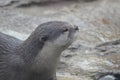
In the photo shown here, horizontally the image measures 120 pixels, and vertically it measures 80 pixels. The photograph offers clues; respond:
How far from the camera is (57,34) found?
4762 mm

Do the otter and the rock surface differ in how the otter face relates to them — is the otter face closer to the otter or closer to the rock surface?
the otter

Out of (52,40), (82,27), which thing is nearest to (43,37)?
(52,40)

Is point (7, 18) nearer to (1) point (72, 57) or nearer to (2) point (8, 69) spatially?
(1) point (72, 57)

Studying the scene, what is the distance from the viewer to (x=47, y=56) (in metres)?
4.76

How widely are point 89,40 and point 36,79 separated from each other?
198 centimetres

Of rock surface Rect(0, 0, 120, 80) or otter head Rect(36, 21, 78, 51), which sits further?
rock surface Rect(0, 0, 120, 80)

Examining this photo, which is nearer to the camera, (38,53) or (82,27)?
(38,53)

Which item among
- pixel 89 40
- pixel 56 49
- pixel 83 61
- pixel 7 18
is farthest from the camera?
pixel 7 18

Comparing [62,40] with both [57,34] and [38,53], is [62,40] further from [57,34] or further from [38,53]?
[38,53]

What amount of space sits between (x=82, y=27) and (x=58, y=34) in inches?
95.2

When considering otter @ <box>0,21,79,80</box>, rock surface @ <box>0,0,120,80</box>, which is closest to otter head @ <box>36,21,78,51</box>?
otter @ <box>0,21,79,80</box>

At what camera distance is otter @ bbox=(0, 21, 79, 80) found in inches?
187

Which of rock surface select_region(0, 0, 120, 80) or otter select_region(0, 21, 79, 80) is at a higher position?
rock surface select_region(0, 0, 120, 80)

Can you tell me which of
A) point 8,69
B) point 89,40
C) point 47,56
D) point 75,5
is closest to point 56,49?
point 47,56
